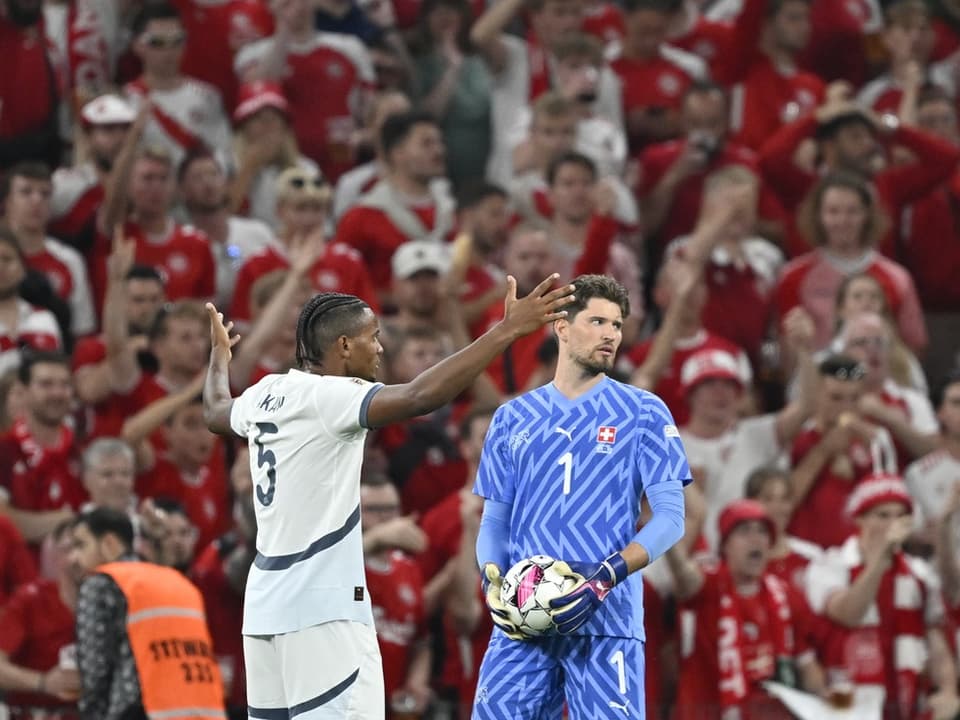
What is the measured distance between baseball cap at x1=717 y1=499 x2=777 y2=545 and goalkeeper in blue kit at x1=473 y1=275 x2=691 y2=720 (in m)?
3.15

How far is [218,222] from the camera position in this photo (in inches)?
502

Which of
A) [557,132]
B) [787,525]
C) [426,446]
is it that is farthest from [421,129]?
[787,525]

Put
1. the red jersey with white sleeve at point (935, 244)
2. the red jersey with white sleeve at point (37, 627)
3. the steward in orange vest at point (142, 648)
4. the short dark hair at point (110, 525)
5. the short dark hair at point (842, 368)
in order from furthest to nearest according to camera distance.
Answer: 1. the red jersey with white sleeve at point (935, 244)
2. the short dark hair at point (842, 368)
3. the red jersey with white sleeve at point (37, 627)
4. the short dark hair at point (110, 525)
5. the steward in orange vest at point (142, 648)

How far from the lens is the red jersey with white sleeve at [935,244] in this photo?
47.5 ft

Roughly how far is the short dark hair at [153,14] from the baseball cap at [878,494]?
5.49 m

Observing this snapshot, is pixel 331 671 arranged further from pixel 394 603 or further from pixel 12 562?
pixel 12 562

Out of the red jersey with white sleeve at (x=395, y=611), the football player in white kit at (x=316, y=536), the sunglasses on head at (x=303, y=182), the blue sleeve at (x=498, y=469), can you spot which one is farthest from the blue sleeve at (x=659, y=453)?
the sunglasses on head at (x=303, y=182)

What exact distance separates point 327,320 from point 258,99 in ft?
21.1

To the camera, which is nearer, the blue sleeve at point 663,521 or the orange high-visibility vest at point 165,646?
the blue sleeve at point 663,521

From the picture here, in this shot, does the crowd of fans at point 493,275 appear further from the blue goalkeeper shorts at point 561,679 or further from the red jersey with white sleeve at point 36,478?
the blue goalkeeper shorts at point 561,679

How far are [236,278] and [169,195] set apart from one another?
0.65 metres

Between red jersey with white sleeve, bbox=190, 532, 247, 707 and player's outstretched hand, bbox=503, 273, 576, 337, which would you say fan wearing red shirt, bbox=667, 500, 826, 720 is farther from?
player's outstretched hand, bbox=503, 273, 576, 337

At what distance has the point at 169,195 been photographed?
12453mm

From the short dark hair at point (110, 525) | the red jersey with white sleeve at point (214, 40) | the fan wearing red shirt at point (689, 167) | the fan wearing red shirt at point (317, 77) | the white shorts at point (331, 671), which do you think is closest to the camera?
the white shorts at point (331, 671)
